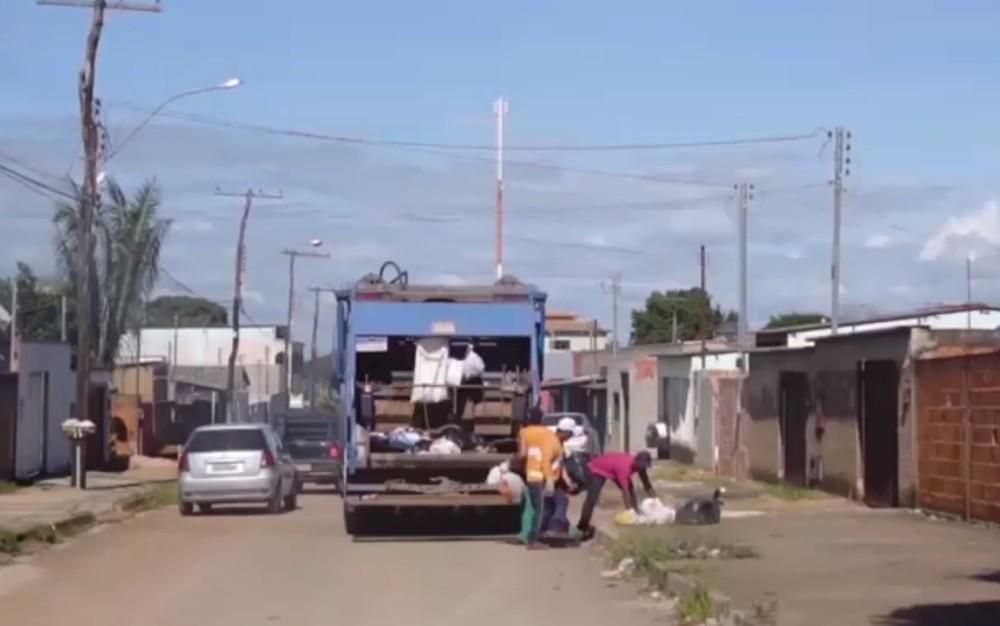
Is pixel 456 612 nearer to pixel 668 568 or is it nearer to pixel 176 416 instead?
pixel 668 568

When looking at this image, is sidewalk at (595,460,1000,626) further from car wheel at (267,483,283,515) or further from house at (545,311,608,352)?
house at (545,311,608,352)

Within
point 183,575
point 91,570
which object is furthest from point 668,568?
point 91,570

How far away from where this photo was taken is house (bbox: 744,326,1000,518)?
26219 mm

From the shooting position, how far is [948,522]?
25547 mm

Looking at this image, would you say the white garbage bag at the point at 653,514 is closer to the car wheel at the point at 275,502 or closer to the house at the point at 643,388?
the car wheel at the point at 275,502

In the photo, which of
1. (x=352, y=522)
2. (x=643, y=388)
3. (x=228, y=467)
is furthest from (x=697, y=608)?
(x=643, y=388)

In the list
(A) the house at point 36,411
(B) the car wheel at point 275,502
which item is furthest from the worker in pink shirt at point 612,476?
(A) the house at point 36,411

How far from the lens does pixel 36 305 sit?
3580 inches

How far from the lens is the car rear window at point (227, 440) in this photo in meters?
31.6

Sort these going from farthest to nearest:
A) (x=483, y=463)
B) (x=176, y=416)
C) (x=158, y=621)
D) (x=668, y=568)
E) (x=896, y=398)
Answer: (x=176, y=416)
(x=896, y=398)
(x=483, y=463)
(x=668, y=568)
(x=158, y=621)

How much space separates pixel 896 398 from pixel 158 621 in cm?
1579

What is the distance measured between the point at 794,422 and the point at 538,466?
1426 centimetres

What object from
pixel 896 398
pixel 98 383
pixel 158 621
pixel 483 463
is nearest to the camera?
pixel 158 621

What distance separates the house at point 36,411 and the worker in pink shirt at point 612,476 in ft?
63.1
